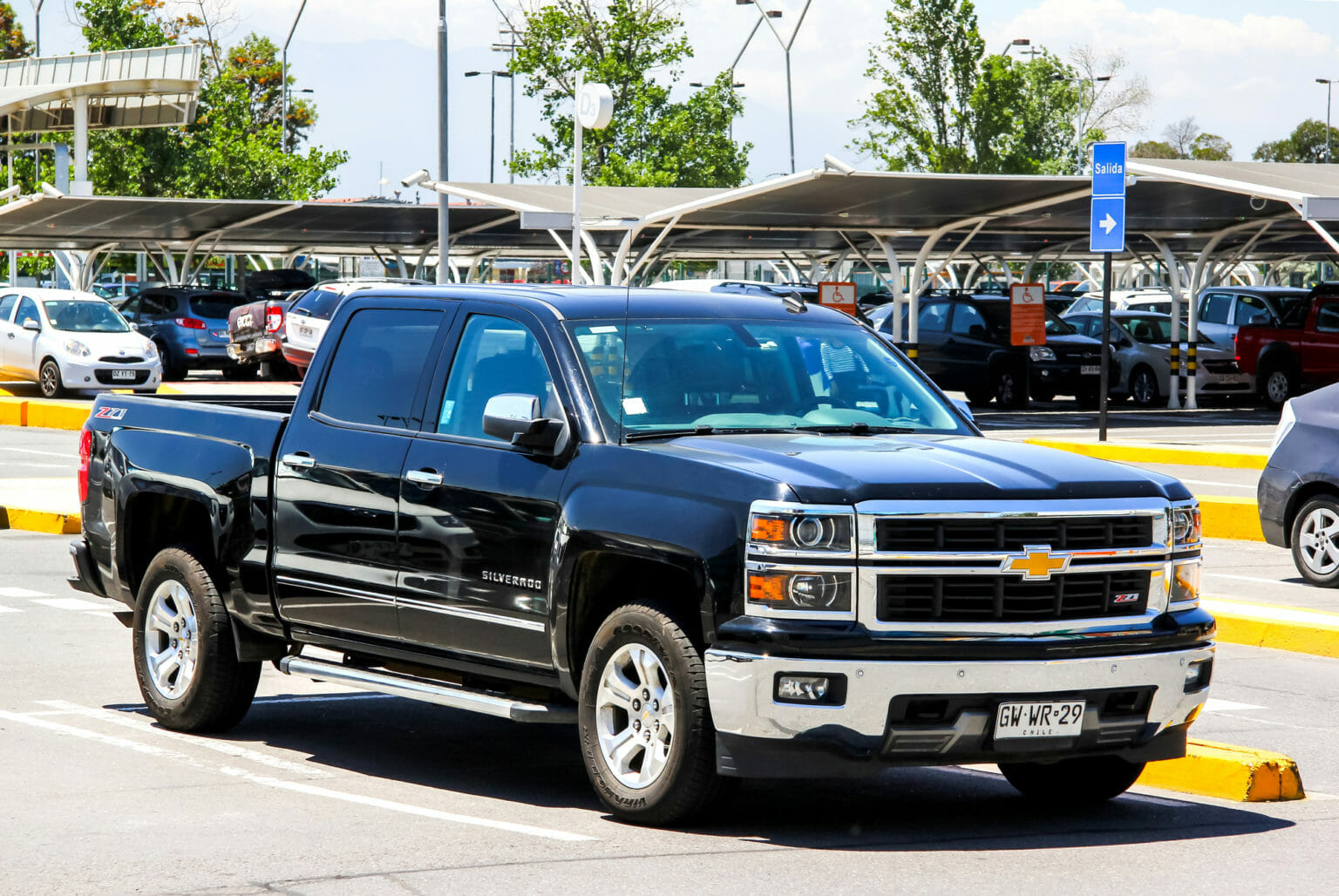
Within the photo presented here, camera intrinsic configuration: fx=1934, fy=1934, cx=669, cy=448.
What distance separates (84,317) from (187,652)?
2597 cm

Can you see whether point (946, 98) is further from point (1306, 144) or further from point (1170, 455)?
point (1306, 144)

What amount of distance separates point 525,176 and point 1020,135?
52.3ft

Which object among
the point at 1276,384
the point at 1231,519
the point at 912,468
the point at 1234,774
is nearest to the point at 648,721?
the point at 912,468

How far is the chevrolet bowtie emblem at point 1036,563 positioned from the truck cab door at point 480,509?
1.56 m

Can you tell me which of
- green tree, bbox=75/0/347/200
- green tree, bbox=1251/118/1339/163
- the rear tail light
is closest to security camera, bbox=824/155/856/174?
the rear tail light

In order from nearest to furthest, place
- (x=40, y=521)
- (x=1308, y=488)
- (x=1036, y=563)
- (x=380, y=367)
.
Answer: (x=1036, y=563) → (x=380, y=367) → (x=1308, y=488) → (x=40, y=521)

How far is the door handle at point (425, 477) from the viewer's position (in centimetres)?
703

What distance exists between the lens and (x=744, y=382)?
23.1 ft

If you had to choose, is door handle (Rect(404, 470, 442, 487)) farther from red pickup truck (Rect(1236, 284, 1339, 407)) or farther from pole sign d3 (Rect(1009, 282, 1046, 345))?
red pickup truck (Rect(1236, 284, 1339, 407))

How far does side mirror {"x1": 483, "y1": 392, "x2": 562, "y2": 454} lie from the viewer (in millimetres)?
6637

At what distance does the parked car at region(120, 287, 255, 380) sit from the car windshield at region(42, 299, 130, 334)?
4.94 m

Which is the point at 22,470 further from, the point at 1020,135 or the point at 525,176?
the point at 1020,135

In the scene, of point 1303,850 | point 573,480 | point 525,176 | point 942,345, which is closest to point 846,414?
point 573,480

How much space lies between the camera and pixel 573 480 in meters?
6.56
